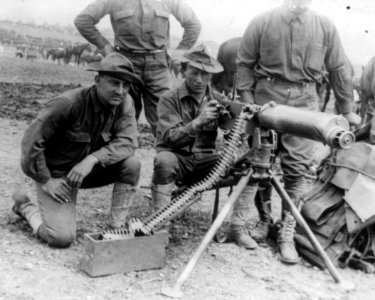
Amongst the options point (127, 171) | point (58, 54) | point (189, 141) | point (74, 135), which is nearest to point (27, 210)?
point (74, 135)

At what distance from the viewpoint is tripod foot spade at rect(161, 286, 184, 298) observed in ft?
12.6

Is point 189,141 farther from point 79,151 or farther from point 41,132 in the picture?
point 41,132

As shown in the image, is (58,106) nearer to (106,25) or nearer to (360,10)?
(106,25)

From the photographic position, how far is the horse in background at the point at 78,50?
58.2ft

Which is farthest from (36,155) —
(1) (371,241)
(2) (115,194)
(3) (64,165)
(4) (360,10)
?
(4) (360,10)

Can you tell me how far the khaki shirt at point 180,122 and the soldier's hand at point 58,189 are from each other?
909 mm

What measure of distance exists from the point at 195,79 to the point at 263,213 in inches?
55.0

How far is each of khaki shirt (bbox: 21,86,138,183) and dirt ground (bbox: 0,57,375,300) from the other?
646 mm

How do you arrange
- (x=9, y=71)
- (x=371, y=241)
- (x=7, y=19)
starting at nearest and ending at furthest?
(x=371, y=241), (x=9, y=71), (x=7, y=19)

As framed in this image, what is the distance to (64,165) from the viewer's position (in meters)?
4.80

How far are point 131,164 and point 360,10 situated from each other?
13299 mm

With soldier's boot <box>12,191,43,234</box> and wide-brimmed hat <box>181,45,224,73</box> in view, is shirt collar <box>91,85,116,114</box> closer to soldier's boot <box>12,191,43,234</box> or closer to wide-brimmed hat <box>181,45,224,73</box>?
wide-brimmed hat <box>181,45,224,73</box>

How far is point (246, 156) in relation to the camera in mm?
4492

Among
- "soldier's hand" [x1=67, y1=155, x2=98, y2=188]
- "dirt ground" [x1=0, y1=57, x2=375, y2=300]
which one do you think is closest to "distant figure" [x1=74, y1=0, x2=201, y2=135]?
"dirt ground" [x1=0, y1=57, x2=375, y2=300]
